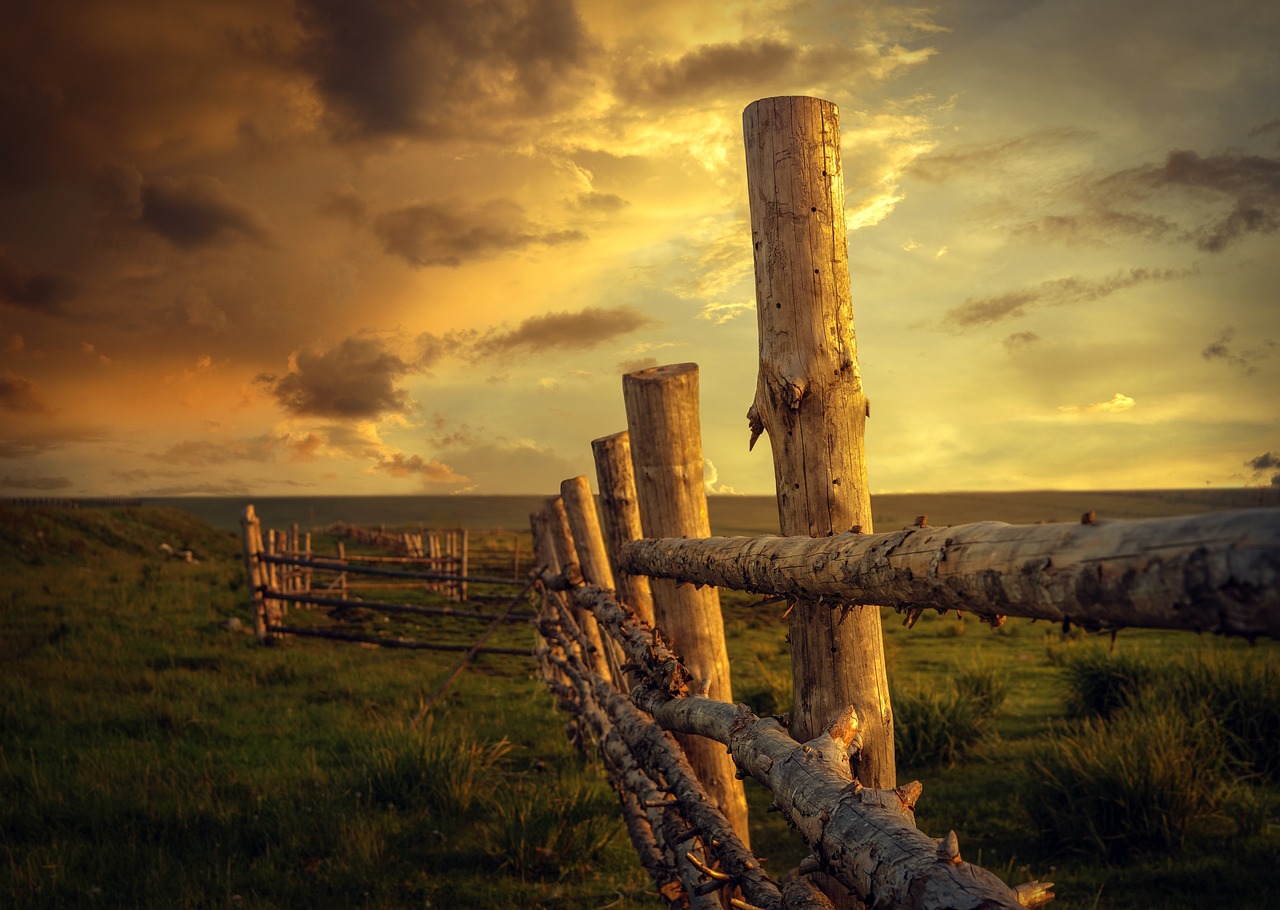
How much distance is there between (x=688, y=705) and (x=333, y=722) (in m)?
4.99

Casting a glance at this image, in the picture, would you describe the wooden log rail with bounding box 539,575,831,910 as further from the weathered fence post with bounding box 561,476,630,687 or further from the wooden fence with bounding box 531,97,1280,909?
the weathered fence post with bounding box 561,476,630,687

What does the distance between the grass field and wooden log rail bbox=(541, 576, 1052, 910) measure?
6.28ft

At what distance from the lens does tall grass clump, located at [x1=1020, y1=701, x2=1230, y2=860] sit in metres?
4.32

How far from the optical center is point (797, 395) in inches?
84.2

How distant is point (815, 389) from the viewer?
7.05 feet

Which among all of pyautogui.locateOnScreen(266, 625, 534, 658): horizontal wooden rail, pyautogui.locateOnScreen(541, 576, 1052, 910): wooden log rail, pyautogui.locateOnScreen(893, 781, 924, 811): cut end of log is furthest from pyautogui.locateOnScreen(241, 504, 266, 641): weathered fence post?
pyautogui.locateOnScreen(893, 781, 924, 811): cut end of log

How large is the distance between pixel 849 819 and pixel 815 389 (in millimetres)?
1067

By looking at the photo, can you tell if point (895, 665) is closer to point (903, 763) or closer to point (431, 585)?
point (903, 763)

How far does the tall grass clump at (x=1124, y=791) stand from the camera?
14.2 ft

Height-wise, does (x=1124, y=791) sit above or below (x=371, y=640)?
below

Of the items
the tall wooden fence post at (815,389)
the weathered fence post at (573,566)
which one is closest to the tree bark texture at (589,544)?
the weathered fence post at (573,566)

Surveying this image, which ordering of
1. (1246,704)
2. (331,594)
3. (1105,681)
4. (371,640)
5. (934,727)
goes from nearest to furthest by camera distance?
(1246,704), (934,727), (1105,681), (371,640), (331,594)

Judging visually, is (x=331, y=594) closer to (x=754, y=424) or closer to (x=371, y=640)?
(x=371, y=640)

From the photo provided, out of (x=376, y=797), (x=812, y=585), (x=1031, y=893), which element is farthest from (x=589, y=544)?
(x=1031, y=893)
